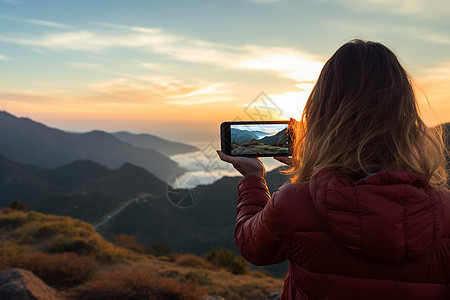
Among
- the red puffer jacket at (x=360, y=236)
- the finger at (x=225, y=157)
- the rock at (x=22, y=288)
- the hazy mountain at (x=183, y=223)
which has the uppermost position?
the finger at (x=225, y=157)

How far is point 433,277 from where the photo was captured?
128cm

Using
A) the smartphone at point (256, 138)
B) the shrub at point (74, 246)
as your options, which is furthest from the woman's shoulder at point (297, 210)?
the shrub at point (74, 246)

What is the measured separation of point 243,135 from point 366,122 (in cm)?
69

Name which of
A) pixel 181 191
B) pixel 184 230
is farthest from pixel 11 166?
pixel 181 191

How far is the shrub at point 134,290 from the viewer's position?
22.7ft

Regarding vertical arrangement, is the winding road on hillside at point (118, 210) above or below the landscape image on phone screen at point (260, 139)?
below

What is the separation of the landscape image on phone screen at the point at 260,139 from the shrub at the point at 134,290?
→ 6052 mm

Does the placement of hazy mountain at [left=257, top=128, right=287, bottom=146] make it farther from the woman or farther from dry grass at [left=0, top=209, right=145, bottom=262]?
dry grass at [left=0, top=209, right=145, bottom=262]

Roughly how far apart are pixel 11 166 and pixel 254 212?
441ft

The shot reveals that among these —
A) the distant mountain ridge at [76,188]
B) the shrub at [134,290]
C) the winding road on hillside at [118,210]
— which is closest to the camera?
the shrub at [134,290]

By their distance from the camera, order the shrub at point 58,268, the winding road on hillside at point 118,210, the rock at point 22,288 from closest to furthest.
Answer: the rock at point 22,288, the shrub at point 58,268, the winding road on hillside at point 118,210

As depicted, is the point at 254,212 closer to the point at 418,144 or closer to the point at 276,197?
the point at 276,197

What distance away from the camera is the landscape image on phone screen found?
1819 millimetres

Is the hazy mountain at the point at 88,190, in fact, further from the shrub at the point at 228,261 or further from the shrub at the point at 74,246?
the shrub at the point at 74,246
